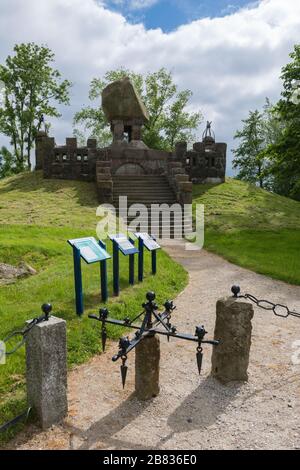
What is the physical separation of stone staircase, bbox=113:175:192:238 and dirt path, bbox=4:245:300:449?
10096mm

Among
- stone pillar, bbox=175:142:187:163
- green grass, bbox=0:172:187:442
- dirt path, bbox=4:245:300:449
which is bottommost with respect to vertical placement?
dirt path, bbox=4:245:300:449

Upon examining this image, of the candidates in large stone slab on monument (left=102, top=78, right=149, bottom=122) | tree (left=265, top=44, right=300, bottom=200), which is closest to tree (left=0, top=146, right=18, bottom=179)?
large stone slab on monument (left=102, top=78, right=149, bottom=122)

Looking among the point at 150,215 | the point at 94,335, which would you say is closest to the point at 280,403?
the point at 94,335

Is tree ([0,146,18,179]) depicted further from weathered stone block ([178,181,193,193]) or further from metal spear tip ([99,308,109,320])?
metal spear tip ([99,308,109,320])

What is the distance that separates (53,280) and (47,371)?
437cm

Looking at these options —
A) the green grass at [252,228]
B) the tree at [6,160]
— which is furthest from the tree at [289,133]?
the tree at [6,160]

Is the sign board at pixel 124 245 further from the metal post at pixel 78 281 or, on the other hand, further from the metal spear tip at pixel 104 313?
the metal spear tip at pixel 104 313

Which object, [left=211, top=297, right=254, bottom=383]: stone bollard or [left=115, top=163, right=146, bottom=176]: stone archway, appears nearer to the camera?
[left=211, top=297, right=254, bottom=383]: stone bollard

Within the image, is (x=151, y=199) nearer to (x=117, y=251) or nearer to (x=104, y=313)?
(x=117, y=251)

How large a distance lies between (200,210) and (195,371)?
14.2 meters

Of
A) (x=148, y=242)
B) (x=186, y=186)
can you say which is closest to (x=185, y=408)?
(x=148, y=242)

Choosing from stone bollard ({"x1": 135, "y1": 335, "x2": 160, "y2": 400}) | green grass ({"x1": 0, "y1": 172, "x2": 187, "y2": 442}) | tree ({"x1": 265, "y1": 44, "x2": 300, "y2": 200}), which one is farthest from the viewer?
tree ({"x1": 265, "y1": 44, "x2": 300, "y2": 200})

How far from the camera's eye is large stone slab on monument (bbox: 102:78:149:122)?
80.3 feet

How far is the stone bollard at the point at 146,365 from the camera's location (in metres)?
4.39
